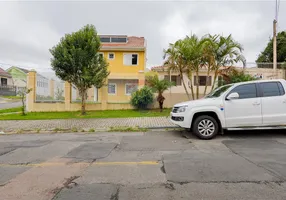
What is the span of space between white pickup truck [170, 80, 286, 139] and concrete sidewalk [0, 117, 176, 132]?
2.64 m

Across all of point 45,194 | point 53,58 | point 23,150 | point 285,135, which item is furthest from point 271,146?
point 53,58

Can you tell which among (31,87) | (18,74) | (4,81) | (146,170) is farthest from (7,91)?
(146,170)

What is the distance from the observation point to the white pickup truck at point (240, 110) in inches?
285

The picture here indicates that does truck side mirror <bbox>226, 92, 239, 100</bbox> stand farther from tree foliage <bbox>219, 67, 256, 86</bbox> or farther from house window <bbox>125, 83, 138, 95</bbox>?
house window <bbox>125, 83, 138, 95</bbox>

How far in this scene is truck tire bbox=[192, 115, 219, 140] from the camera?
289 inches

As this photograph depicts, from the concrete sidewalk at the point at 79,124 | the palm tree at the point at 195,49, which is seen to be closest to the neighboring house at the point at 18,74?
the concrete sidewalk at the point at 79,124

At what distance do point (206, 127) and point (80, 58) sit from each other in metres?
8.99

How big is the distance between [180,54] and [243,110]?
259 inches

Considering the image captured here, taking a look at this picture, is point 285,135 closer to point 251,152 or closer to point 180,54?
point 251,152

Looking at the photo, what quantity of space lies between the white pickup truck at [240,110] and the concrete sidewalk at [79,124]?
264 cm

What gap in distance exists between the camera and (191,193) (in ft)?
10.8

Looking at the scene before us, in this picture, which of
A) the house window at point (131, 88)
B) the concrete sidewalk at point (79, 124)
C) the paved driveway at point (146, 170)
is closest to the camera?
the paved driveway at point (146, 170)

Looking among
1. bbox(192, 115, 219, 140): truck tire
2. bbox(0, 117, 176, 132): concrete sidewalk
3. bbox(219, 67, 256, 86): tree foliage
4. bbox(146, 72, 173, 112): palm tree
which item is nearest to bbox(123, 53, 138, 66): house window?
bbox(146, 72, 173, 112): palm tree

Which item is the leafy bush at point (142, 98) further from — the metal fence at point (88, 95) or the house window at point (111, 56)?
the house window at point (111, 56)
